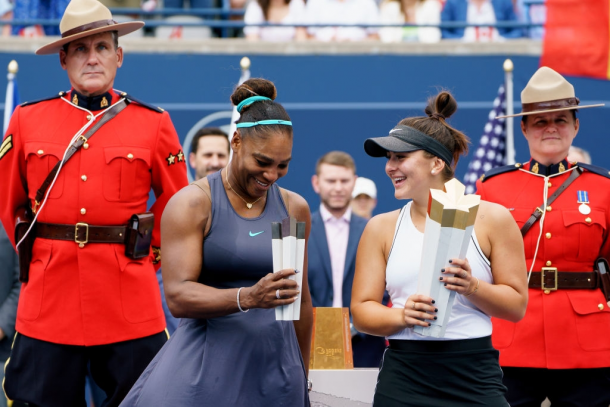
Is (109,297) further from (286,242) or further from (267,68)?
(267,68)

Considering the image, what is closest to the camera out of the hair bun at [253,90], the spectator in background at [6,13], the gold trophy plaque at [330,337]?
the hair bun at [253,90]

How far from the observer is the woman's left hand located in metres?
3.28

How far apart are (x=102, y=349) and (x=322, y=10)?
6236mm

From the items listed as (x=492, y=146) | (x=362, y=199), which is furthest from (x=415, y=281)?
(x=362, y=199)

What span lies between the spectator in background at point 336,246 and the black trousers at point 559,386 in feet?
5.61

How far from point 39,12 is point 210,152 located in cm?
429

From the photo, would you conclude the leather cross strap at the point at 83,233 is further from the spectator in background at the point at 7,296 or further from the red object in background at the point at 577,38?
the red object in background at the point at 577,38

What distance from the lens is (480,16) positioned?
10.4 m

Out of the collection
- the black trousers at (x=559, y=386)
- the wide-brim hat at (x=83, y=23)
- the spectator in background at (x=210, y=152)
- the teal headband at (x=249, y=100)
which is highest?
the wide-brim hat at (x=83, y=23)

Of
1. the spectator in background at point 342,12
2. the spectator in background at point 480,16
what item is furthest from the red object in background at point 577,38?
the spectator in background at point 342,12

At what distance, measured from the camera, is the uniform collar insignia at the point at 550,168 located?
17.0ft

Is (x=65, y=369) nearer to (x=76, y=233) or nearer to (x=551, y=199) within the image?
(x=76, y=233)

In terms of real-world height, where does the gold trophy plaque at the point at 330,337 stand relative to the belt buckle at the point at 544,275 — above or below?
below

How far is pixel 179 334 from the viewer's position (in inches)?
141
